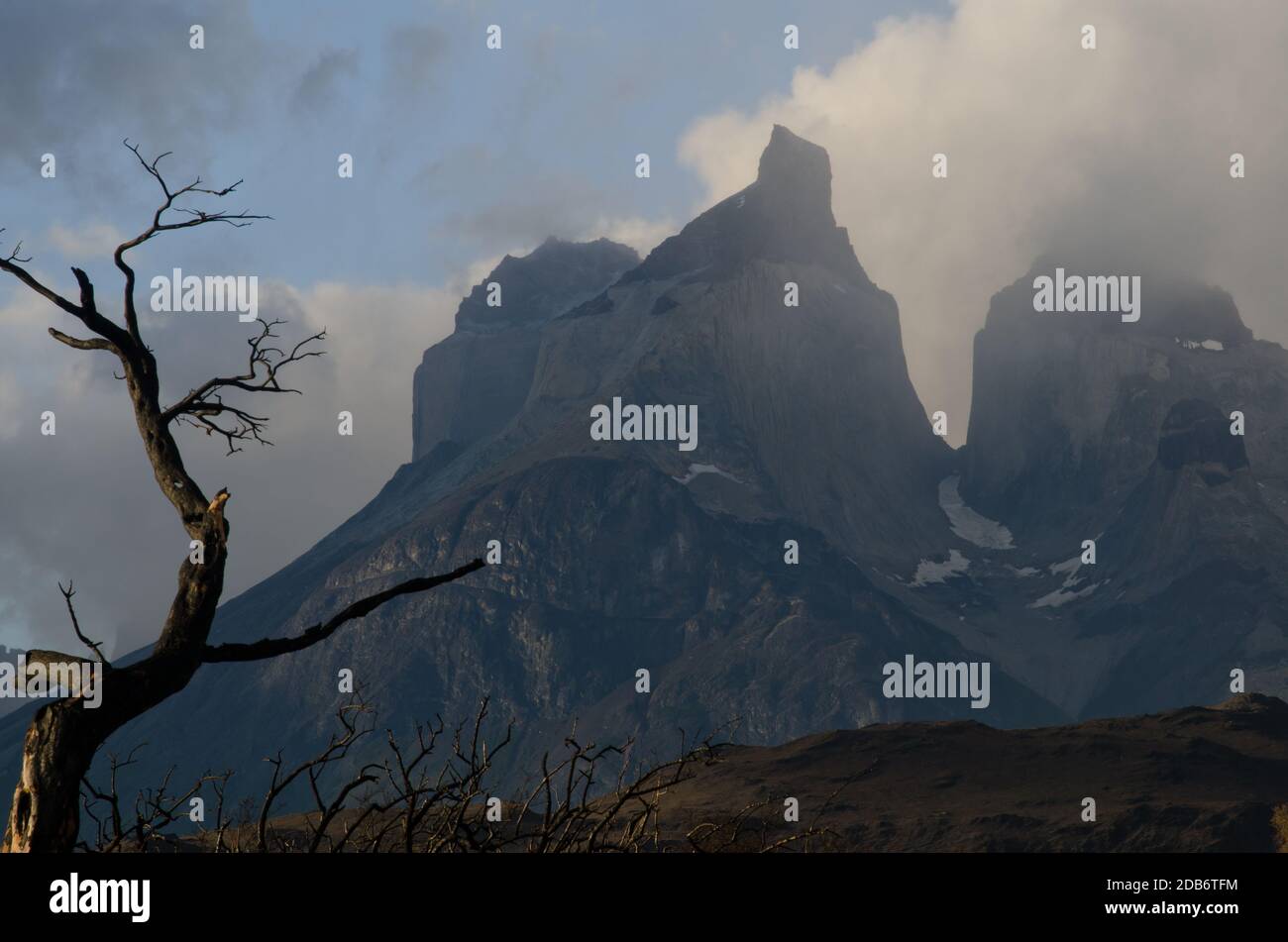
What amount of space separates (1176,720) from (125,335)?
125649 millimetres

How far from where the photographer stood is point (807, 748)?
4867 inches

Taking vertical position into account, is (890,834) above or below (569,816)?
below

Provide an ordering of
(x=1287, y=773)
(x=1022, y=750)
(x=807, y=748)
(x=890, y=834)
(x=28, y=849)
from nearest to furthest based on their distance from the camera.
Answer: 1. (x=28, y=849)
2. (x=890, y=834)
3. (x=1287, y=773)
4. (x=1022, y=750)
5. (x=807, y=748)

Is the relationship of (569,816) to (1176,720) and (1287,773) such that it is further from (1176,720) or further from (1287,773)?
(1176,720)

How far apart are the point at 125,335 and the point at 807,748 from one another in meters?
118

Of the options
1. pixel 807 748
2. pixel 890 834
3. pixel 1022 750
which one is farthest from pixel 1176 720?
pixel 890 834
